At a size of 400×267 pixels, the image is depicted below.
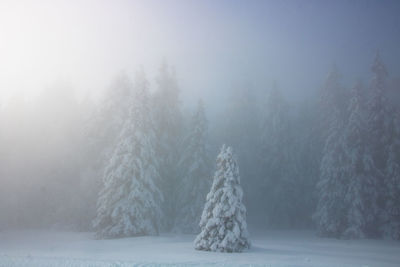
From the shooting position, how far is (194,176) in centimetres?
3488

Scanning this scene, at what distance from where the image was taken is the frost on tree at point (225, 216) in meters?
19.7

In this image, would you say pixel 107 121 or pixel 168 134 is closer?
pixel 107 121

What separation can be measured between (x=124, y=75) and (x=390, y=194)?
28.6 metres

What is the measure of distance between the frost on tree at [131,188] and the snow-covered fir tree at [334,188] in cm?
1611

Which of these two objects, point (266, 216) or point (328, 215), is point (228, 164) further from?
point (266, 216)

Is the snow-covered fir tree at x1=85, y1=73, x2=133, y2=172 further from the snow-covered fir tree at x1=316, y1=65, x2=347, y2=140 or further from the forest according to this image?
the snow-covered fir tree at x1=316, y1=65, x2=347, y2=140

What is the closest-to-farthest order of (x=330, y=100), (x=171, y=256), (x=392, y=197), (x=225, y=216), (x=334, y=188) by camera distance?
1. (x=171, y=256)
2. (x=225, y=216)
3. (x=392, y=197)
4. (x=334, y=188)
5. (x=330, y=100)

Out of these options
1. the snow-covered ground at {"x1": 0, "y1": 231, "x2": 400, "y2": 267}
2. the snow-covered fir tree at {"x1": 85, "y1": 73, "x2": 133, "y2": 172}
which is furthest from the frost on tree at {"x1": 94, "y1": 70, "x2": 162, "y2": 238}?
the snow-covered fir tree at {"x1": 85, "y1": 73, "x2": 133, "y2": 172}

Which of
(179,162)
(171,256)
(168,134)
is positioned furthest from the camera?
(168,134)

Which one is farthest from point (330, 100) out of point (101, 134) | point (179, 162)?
point (101, 134)

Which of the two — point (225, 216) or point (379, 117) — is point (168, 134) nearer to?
point (225, 216)

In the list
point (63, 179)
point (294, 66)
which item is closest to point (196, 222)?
point (63, 179)

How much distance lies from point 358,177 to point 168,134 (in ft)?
62.8

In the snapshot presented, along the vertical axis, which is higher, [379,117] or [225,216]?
[379,117]
